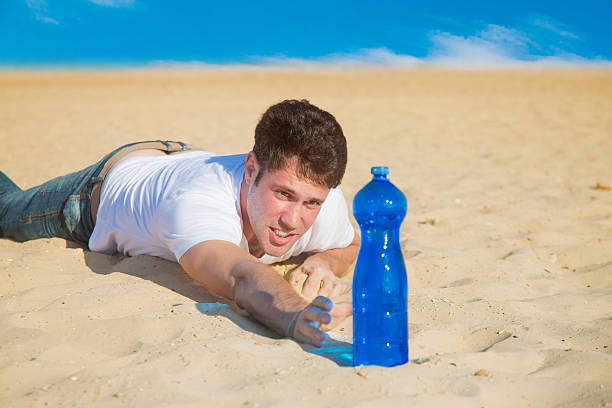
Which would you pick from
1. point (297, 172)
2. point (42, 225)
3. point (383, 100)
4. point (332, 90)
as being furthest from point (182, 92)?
point (297, 172)

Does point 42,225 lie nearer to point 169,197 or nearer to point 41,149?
point 169,197

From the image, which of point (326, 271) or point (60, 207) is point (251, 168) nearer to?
point (326, 271)

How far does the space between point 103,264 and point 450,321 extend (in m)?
2.07

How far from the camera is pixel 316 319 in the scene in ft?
7.16

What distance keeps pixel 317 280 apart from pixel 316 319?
1039mm

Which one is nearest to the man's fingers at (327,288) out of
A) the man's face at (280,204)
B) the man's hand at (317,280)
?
the man's hand at (317,280)

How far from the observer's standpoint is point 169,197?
304 cm

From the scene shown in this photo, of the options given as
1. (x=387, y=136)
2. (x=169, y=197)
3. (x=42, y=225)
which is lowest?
(x=42, y=225)

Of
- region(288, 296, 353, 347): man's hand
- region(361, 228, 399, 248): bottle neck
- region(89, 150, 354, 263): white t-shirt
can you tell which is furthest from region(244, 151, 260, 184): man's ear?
region(361, 228, 399, 248): bottle neck

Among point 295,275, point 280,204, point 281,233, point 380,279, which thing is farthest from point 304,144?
point 380,279

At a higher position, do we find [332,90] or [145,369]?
[332,90]

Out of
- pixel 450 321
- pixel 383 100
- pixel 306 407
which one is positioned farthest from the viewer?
pixel 383 100

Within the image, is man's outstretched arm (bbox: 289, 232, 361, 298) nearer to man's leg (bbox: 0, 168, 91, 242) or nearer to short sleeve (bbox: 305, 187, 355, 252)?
short sleeve (bbox: 305, 187, 355, 252)

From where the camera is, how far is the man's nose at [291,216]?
290 centimetres
